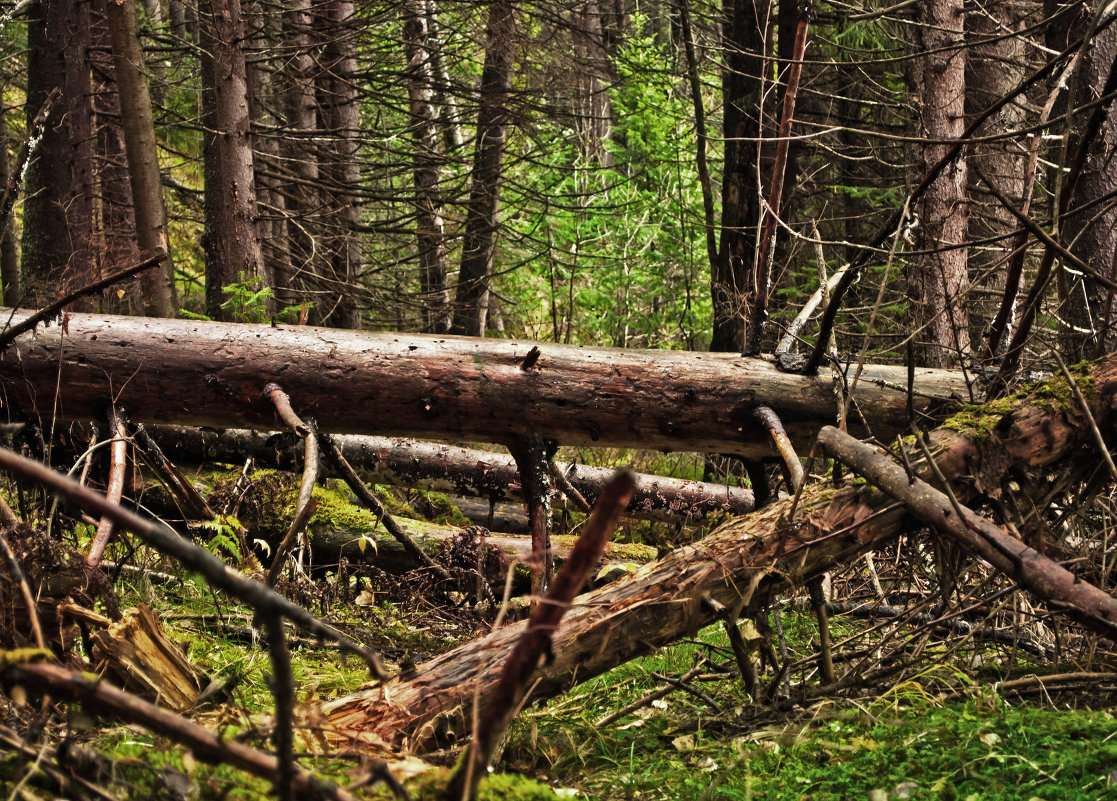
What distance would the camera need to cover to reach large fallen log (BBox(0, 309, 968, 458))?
423 centimetres

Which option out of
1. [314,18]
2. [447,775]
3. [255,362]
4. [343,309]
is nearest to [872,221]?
[343,309]

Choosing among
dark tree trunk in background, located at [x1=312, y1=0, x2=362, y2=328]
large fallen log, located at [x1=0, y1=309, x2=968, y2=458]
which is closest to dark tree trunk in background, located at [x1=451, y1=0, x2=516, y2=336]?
dark tree trunk in background, located at [x1=312, y1=0, x2=362, y2=328]

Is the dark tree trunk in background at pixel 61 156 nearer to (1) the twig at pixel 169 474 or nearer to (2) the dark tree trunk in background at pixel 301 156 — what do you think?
(2) the dark tree trunk in background at pixel 301 156

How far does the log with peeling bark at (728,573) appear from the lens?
2830 mm

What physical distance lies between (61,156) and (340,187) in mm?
2998

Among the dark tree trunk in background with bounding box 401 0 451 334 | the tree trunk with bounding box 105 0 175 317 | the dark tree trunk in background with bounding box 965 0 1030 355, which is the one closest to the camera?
the tree trunk with bounding box 105 0 175 317

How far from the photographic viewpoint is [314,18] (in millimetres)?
Answer: 11094

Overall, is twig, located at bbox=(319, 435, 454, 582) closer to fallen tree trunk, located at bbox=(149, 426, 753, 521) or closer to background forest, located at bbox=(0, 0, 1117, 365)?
background forest, located at bbox=(0, 0, 1117, 365)

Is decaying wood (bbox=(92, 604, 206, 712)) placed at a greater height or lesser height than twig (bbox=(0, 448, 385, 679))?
lesser

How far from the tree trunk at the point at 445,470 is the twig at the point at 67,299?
2.50 meters

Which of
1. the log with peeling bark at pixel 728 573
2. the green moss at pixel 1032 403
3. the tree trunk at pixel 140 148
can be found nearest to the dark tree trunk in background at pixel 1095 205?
the green moss at pixel 1032 403

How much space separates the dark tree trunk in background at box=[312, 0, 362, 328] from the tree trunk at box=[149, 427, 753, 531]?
299 cm

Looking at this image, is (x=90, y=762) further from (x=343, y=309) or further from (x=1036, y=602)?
(x=343, y=309)

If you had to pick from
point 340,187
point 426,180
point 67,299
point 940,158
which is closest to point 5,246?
point 340,187
